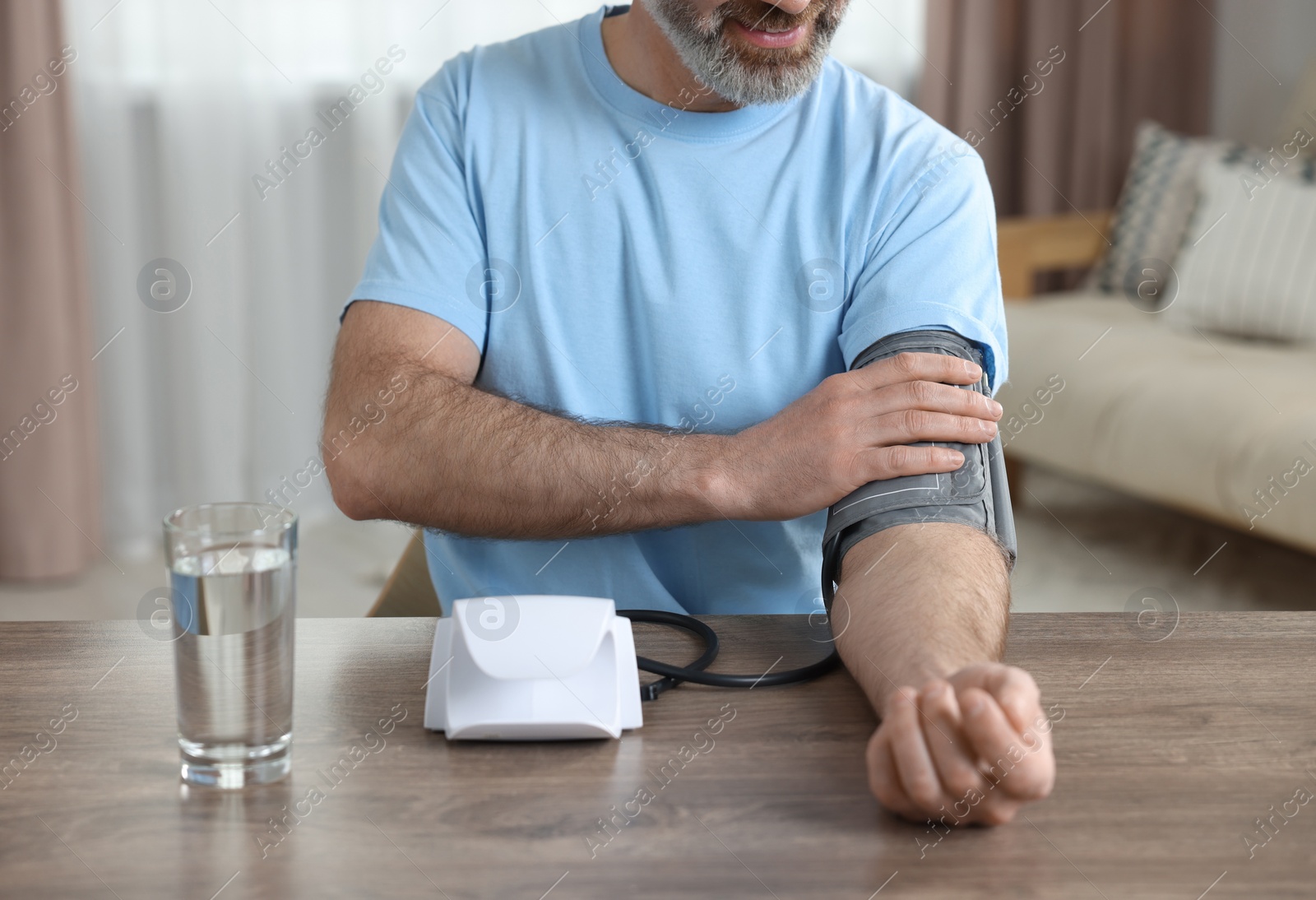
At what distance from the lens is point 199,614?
61 centimetres

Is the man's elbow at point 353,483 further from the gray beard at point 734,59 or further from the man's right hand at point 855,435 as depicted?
the gray beard at point 734,59

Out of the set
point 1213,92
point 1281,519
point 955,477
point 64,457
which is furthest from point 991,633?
point 1213,92

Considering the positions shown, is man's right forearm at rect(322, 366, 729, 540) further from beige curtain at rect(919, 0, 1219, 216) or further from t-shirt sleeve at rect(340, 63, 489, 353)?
beige curtain at rect(919, 0, 1219, 216)

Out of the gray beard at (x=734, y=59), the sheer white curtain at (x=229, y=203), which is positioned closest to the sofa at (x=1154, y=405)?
the sheer white curtain at (x=229, y=203)

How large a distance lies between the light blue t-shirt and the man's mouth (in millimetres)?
70

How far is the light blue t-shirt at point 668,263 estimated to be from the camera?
115 cm

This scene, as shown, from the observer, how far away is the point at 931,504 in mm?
925

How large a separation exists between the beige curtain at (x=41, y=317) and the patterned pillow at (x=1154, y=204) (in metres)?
2.40

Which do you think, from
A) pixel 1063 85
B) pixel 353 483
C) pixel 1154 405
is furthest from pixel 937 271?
pixel 1063 85

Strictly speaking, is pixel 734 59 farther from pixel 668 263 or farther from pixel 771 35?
pixel 668 263

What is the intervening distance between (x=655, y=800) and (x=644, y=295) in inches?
24.5

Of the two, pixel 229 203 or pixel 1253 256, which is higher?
pixel 229 203

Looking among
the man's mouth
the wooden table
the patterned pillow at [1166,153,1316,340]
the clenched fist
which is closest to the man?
the man's mouth

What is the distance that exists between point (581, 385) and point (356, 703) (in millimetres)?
491
